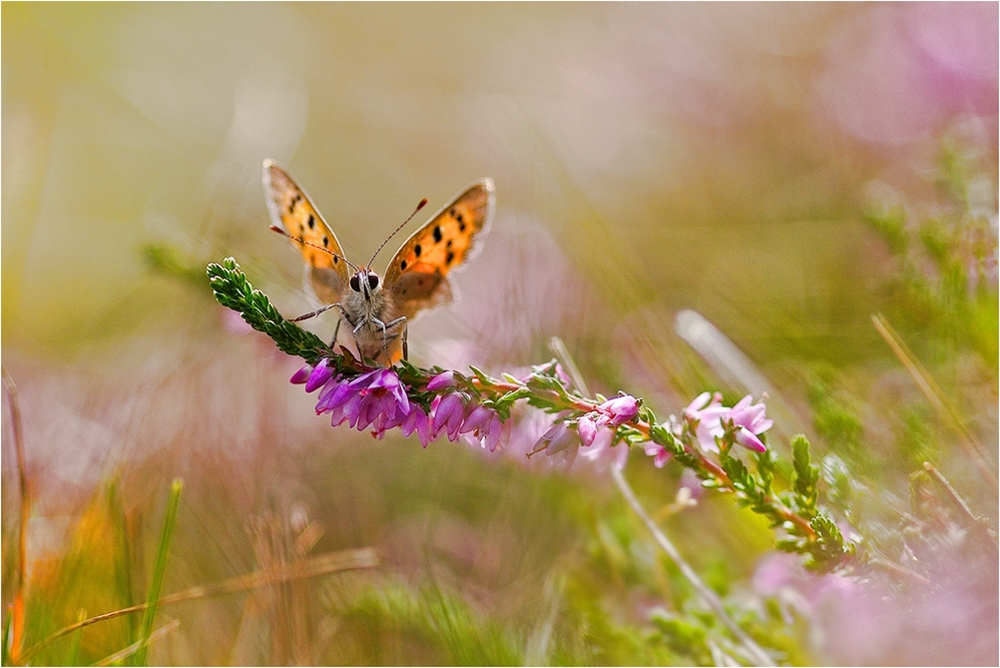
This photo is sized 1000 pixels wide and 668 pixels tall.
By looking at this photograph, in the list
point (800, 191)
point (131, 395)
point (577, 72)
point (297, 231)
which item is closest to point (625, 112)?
point (577, 72)

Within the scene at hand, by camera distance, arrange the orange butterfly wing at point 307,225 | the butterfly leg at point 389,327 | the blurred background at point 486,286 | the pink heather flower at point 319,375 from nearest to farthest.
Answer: the pink heather flower at point 319,375 < the butterfly leg at point 389,327 < the orange butterfly wing at point 307,225 < the blurred background at point 486,286

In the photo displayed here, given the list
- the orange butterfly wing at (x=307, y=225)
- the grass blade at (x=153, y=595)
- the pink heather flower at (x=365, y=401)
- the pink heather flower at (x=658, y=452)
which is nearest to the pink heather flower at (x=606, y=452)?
the pink heather flower at (x=658, y=452)

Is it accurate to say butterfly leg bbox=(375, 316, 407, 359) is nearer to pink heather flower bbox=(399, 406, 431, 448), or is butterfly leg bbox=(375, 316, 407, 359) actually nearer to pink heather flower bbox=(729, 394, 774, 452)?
pink heather flower bbox=(399, 406, 431, 448)

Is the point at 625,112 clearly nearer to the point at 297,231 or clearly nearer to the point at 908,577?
the point at 297,231

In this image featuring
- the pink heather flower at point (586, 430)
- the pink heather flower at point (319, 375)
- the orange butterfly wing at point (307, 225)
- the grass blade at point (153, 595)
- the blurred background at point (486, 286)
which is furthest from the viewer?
the blurred background at point (486, 286)

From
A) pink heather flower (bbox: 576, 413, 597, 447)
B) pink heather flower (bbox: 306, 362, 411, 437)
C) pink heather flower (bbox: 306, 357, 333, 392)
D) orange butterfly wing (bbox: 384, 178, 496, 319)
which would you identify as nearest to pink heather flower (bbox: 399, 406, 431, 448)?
pink heather flower (bbox: 306, 362, 411, 437)

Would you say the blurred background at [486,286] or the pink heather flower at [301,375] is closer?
the pink heather flower at [301,375]

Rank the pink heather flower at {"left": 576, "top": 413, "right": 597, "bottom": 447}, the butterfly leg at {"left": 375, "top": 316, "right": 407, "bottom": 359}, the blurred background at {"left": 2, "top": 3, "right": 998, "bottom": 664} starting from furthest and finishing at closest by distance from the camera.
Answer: the blurred background at {"left": 2, "top": 3, "right": 998, "bottom": 664} < the butterfly leg at {"left": 375, "top": 316, "right": 407, "bottom": 359} < the pink heather flower at {"left": 576, "top": 413, "right": 597, "bottom": 447}

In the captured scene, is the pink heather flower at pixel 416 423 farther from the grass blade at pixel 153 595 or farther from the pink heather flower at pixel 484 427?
the grass blade at pixel 153 595
